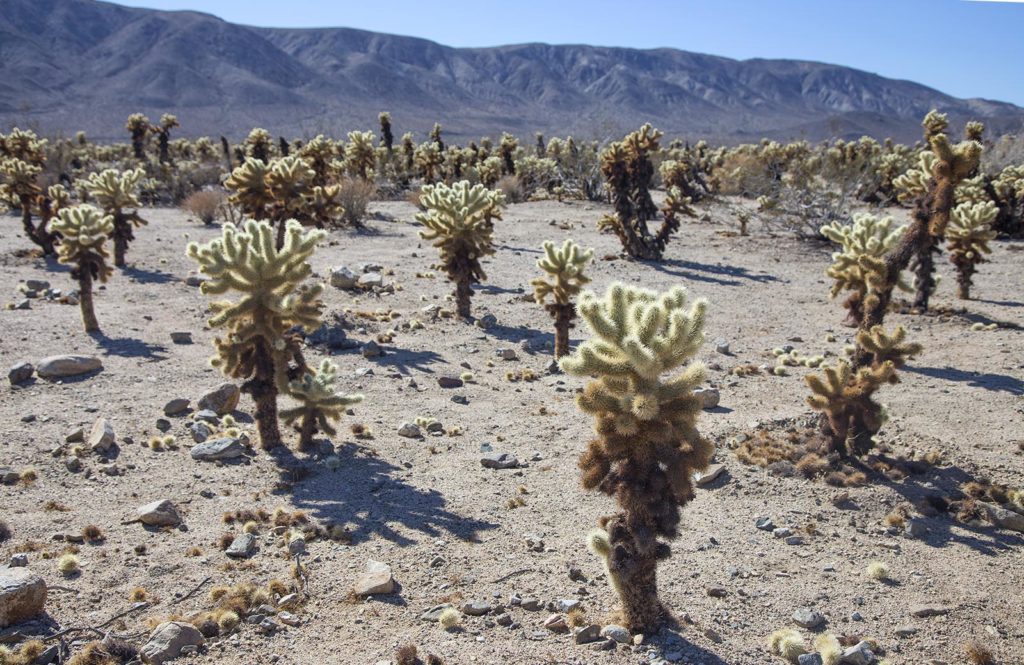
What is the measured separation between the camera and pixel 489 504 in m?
7.66

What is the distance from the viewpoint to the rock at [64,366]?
34.2 feet

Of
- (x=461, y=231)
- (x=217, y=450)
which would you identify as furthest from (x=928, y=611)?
(x=461, y=231)

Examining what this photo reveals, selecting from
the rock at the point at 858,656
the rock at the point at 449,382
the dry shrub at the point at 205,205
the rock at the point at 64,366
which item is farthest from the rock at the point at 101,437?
the dry shrub at the point at 205,205

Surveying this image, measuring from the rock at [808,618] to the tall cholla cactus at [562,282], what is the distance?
6.98 m

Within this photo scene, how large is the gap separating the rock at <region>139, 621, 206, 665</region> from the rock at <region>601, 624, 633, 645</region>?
9.45 feet

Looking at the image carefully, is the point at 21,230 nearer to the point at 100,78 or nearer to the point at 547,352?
the point at 547,352

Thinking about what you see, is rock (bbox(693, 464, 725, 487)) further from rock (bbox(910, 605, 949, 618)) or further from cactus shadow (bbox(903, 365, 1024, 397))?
cactus shadow (bbox(903, 365, 1024, 397))

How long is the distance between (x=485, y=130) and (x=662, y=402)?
10762 cm

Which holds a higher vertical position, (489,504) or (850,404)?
(850,404)

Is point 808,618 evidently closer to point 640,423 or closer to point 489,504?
point 640,423

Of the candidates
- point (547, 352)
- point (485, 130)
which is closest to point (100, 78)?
point (485, 130)

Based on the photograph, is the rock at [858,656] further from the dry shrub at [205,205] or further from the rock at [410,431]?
the dry shrub at [205,205]

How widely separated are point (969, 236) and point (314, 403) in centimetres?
1369

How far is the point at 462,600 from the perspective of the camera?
233 inches
